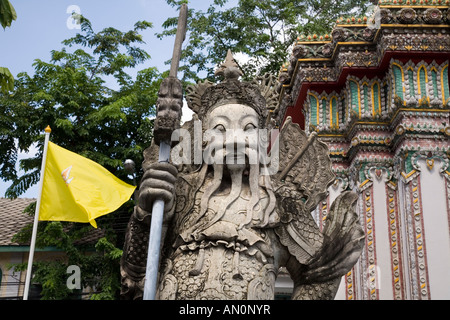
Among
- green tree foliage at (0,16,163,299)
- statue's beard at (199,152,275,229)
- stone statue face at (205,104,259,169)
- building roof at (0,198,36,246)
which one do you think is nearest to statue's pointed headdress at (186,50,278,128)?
stone statue face at (205,104,259,169)

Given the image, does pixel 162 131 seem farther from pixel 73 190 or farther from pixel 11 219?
pixel 11 219

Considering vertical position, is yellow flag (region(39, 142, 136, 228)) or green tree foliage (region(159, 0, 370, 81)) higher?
green tree foliage (region(159, 0, 370, 81))

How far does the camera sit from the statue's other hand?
4633 mm

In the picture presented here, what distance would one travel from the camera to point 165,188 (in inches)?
183

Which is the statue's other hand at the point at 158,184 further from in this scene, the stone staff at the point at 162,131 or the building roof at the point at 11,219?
the building roof at the point at 11,219

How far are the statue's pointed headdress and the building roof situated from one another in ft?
35.3

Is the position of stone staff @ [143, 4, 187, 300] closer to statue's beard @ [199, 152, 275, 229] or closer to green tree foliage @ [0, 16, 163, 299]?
statue's beard @ [199, 152, 275, 229]

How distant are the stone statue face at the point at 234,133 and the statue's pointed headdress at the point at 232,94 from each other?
0.09 meters

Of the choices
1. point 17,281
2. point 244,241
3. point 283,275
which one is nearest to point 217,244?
point 244,241

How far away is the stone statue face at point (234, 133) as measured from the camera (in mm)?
5234

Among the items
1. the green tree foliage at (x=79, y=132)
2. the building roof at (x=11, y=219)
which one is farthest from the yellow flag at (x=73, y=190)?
the building roof at (x=11, y=219)

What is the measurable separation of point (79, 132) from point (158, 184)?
992cm

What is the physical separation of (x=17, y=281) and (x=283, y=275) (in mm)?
7209
